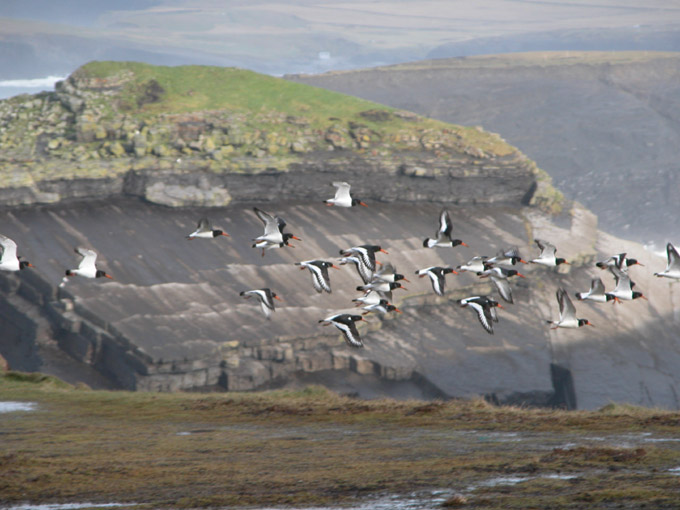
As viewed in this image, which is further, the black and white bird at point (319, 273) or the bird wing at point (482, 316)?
the black and white bird at point (319, 273)

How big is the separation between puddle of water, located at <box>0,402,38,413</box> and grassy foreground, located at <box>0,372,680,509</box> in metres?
0.89

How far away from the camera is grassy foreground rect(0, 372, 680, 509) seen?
15.9 meters

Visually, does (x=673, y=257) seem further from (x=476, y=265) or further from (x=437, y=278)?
(x=437, y=278)

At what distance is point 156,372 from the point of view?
67938mm

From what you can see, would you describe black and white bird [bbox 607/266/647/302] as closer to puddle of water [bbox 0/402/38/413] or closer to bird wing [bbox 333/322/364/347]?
bird wing [bbox 333/322/364/347]

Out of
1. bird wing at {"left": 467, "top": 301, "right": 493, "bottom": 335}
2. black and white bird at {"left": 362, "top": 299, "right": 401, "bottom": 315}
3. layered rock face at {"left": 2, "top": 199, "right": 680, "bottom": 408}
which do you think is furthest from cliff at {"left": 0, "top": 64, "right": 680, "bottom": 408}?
bird wing at {"left": 467, "top": 301, "right": 493, "bottom": 335}

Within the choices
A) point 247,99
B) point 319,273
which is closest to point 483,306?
point 319,273

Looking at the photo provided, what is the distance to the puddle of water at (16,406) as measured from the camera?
30167 mm

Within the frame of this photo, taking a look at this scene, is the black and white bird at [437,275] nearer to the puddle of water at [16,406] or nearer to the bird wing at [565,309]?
the bird wing at [565,309]

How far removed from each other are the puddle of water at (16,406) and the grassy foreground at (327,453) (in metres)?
0.89

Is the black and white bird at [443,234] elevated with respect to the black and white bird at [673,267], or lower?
elevated

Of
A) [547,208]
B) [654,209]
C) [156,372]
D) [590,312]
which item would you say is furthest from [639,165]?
[156,372]

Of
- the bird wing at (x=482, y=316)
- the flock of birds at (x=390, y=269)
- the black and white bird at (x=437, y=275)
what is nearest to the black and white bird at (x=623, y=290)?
the flock of birds at (x=390, y=269)

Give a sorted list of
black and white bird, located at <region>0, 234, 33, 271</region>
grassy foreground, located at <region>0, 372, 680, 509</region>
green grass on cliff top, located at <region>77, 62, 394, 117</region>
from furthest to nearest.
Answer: green grass on cliff top, located at <region>77, 62, 394, 117</region> < black and white bird, located at <region>0, 234, 33, 271</region> < grassy foreground, located at <region>0, 372, 680, 509</region>
